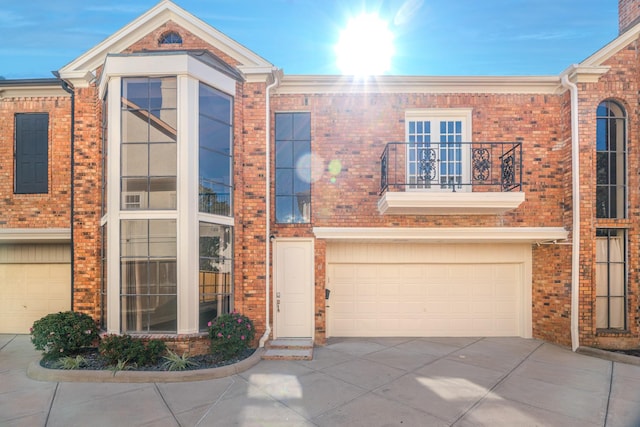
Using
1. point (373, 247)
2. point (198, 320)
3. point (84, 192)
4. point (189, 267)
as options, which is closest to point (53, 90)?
point (84, 192)

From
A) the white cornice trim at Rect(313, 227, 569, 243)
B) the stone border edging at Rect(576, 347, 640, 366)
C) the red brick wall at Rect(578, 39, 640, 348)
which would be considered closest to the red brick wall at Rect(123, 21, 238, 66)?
the white cornice trim at Rect(313, 227, 569, 243)

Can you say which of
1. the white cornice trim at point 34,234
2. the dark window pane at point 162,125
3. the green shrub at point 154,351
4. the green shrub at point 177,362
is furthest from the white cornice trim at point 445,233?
the white cornice trim at point 34,234

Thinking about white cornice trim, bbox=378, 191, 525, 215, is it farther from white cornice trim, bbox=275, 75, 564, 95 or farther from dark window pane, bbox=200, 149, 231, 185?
dark window pane, bbox=200, 149, 231, 185

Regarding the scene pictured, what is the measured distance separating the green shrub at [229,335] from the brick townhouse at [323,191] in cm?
47

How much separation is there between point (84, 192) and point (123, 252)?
1.98m

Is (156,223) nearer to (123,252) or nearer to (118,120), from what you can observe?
(123,252)

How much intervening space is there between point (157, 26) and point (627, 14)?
429 inches

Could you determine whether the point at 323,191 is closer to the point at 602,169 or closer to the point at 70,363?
the point at 70,363

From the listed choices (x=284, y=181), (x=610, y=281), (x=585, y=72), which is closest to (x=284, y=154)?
(x=284, y=181)

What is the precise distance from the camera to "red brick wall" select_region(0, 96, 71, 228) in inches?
321

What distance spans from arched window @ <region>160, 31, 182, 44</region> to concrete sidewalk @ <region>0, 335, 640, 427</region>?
6896mm

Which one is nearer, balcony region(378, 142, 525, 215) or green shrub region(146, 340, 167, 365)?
green shrub region(146, 340, 167, 365)

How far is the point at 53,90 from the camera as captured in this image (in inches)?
322

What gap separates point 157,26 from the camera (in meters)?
7.38
